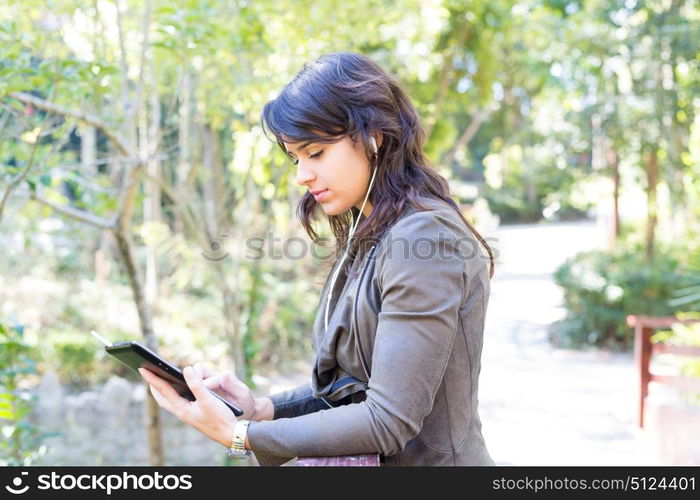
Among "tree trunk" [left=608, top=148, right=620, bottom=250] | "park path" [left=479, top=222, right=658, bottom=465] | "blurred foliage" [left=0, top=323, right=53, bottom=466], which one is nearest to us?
"blurred foliage" [left=0, top=323, right=53, bottom=466]

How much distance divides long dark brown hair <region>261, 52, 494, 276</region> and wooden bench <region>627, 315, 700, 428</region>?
4.18 metres

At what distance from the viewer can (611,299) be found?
10.3 meters

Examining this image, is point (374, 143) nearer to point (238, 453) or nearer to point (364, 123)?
point (364, 123)

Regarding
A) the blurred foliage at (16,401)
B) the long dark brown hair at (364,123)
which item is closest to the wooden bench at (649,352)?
the blurred foliage at (16,401)

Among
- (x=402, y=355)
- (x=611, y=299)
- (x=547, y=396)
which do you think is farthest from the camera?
(x=611, y=299)

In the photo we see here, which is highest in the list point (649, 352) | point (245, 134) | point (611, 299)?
point (245, 134)

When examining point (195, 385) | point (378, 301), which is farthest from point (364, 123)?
point (195, 385)

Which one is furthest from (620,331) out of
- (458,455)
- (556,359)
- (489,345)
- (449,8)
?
(458,455)

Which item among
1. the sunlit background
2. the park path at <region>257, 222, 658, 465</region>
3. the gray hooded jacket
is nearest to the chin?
the gray hooded jacket

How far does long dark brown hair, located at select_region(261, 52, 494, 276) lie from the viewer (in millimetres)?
1455

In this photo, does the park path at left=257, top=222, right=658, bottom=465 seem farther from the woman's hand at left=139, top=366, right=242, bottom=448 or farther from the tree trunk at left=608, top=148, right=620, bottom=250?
the woman's hand at left=139, top=366, right=242, bottom=448

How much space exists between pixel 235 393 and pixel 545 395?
6817 mm
